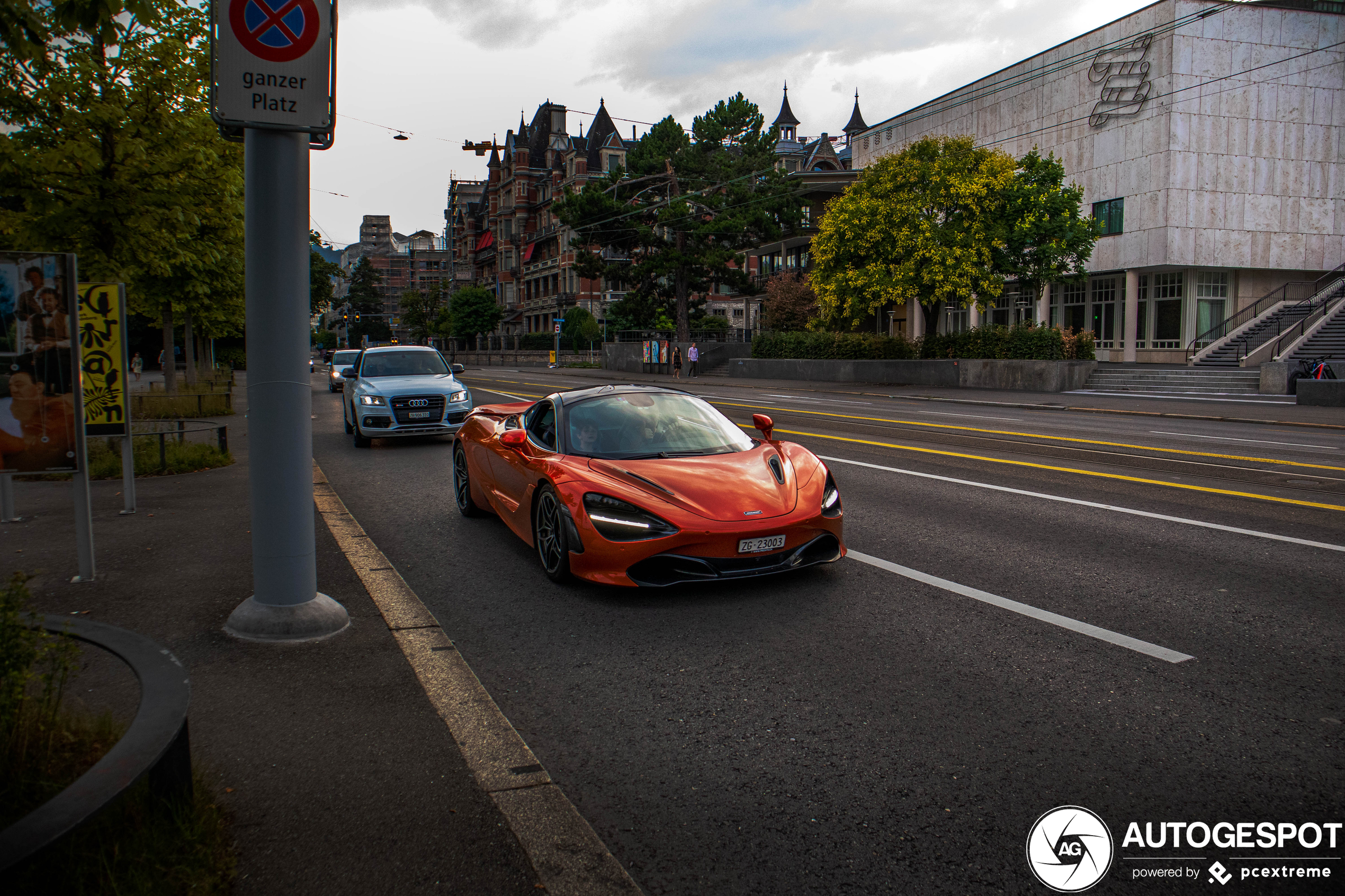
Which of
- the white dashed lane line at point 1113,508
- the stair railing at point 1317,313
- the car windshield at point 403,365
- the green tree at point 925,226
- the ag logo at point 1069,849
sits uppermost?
the green tree at point 925,226

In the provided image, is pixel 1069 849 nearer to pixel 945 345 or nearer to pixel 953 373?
pixel 953 373

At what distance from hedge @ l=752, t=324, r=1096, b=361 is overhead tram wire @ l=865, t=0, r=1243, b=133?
37.5 ft

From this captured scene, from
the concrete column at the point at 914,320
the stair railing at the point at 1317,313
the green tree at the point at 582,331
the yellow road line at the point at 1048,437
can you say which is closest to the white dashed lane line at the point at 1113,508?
the yellow road line at the point at 1048,437

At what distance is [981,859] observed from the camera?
282cm

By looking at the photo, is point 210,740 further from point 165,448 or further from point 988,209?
point 988,209

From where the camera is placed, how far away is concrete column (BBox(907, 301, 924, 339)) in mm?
54812

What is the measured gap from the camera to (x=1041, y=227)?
35500 mm

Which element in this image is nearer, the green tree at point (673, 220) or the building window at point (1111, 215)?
the building window at point (1111, 215)

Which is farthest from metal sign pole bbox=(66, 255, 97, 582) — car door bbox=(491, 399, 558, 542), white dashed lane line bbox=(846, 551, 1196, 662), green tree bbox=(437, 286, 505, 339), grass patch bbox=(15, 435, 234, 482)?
green tree bbox=(437, 286, 505, 339)

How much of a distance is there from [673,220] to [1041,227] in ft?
61.4

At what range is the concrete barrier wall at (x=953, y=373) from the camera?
3147 cm

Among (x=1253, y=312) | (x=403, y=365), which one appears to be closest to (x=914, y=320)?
(x=1253, y=312)

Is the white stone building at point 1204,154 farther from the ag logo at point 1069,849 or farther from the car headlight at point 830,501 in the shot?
the ag logo at point 1069,849

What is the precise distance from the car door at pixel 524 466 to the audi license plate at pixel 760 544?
1.61m
